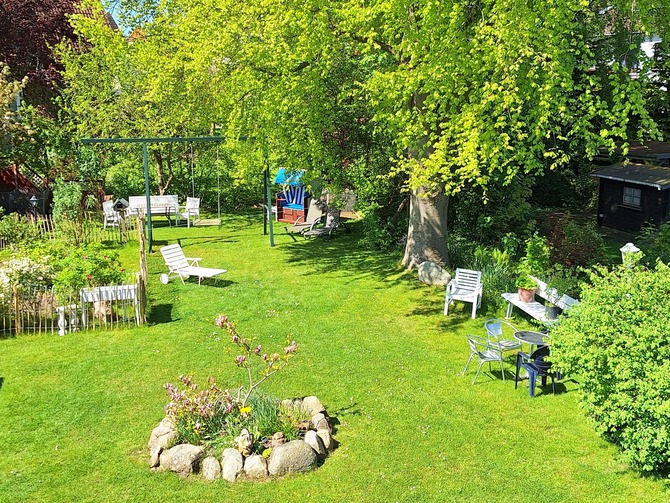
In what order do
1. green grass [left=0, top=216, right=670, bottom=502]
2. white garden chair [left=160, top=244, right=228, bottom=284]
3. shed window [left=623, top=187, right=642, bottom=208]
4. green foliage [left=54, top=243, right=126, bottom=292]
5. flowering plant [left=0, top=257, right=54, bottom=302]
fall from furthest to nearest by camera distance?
shed window [left=623, top=187, right=642, bottom=208] → white garden chair [left=160, top=244, right=228, bottom=284] → green foliage [left=54, top=243, right=126, bottom=292] → flowering plant [left=0, top=257, right=54, bottom=302] → green grass [left=0, top=216, right=670, bottom=502]

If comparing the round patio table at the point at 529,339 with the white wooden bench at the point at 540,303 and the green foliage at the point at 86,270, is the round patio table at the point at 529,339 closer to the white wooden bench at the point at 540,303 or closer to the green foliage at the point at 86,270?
the white wooden bench at the point at 540,303

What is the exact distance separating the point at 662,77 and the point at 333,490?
2400 centimetres

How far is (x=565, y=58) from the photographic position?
1170 cm

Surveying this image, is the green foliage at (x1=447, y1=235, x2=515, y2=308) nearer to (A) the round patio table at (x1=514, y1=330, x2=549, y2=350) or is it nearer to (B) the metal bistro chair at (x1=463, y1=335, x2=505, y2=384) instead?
(A) the round patio table at (x1=514, y1=330, x2=549, y2=350)

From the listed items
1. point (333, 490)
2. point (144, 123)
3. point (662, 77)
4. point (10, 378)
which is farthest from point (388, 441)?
point (662, 77)

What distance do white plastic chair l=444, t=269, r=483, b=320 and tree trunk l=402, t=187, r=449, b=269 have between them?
223 cm

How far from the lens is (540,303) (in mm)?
12852

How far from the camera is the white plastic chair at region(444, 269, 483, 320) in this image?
13.0 meters

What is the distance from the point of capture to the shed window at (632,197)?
21.0 meters

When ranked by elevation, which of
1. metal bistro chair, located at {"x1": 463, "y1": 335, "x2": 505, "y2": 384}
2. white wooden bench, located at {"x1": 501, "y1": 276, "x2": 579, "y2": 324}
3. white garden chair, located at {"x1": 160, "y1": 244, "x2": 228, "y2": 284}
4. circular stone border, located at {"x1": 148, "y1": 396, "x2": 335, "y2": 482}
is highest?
white garden chair, located at {"x1": 160, "y1": 244, "x2": 228, "y2": 284}

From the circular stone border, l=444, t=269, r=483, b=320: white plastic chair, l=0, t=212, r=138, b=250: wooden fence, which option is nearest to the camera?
the circular stone border

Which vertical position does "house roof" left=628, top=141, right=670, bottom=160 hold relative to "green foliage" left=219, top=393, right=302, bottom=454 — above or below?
above

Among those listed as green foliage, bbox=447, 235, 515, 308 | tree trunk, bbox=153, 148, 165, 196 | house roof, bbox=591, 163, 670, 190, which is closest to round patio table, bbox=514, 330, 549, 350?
green foliage, bbox=447, 235, 515, 308

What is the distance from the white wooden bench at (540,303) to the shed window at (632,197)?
10.4m
